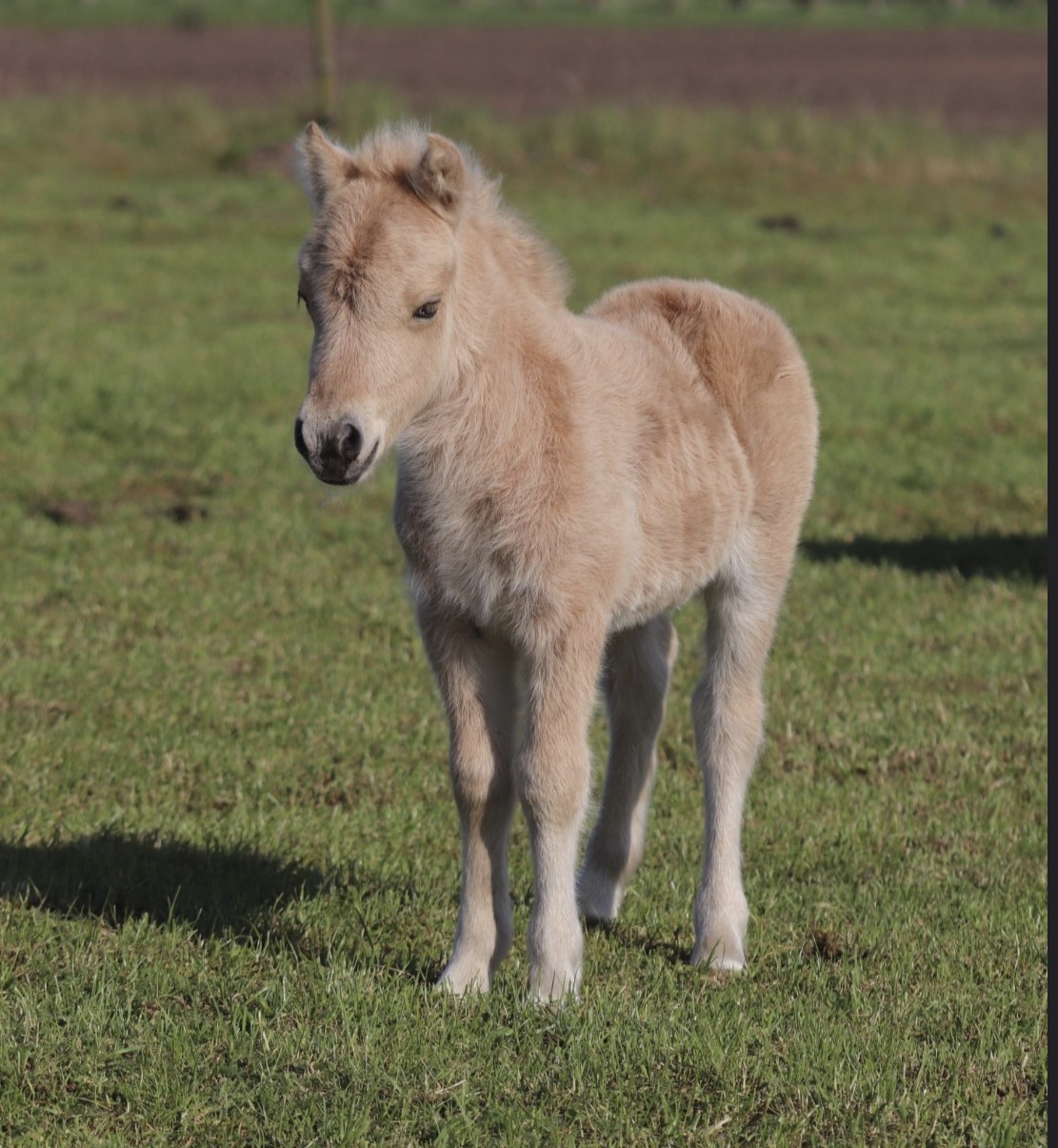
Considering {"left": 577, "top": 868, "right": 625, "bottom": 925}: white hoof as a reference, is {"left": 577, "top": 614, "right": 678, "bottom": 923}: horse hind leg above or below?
above

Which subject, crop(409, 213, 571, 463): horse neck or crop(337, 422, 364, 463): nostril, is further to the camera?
crop(409, 213, 571, 463): horse neck

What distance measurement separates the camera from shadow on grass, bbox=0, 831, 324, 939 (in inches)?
189

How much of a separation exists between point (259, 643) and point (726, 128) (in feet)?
59.9

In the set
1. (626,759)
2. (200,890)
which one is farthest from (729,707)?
(200,890)

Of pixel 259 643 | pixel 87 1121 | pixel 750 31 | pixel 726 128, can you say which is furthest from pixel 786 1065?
pixel 750 31

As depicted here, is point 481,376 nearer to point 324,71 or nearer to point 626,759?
point 626,759

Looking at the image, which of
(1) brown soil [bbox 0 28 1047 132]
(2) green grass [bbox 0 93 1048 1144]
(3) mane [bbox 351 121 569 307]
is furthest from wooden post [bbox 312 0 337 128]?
(3) mane [bbox 351 121 569 307]

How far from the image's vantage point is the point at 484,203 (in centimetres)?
425

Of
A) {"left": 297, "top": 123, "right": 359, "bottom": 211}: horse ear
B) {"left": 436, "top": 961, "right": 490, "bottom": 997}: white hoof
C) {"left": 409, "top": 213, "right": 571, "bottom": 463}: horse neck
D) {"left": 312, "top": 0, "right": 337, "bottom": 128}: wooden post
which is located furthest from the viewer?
{"left": 312, "top": 0, "right": 337, "bottom": 128}: wooden post

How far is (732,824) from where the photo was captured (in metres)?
4.96

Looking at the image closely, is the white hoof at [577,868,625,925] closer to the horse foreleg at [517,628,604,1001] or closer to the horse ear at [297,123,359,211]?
the horse foreleg at [517,628,604,1001]

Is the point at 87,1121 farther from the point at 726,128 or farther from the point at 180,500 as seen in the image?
the point at 726,128

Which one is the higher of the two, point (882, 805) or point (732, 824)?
A: point (732, 824)

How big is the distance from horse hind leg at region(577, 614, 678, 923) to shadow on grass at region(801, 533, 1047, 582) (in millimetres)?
4313
